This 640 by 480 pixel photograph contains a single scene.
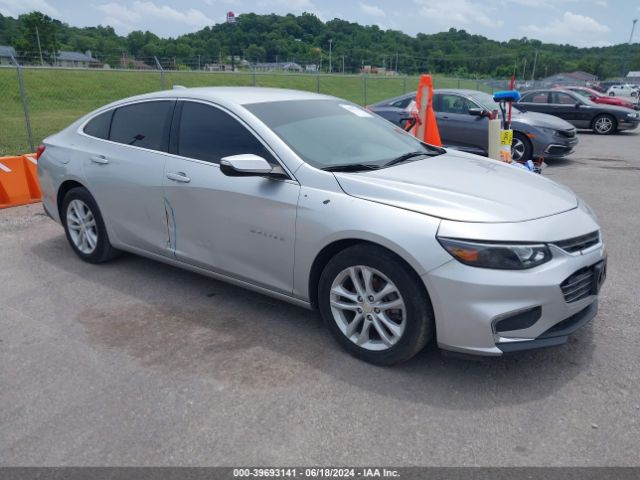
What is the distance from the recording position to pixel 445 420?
2.81 m

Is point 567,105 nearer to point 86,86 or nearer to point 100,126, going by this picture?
point 100,126

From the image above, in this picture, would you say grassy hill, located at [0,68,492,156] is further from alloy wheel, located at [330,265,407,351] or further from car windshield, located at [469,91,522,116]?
alloy wheel, located at [330,265,407,351]

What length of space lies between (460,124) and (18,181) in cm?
804

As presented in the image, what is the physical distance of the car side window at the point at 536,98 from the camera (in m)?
17.5

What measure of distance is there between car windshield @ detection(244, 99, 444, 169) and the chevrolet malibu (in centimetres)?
2

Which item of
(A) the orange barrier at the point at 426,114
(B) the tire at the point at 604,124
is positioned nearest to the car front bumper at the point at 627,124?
(B) the tire at the point at 604,124

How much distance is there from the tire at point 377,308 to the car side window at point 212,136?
3.08 ft

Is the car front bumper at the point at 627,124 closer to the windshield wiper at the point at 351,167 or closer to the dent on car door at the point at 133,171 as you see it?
the windshield wiper at the point at 351,167

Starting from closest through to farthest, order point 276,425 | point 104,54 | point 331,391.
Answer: point 276,425
point 331,391
point 104,54

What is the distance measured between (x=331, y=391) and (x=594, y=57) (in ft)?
363

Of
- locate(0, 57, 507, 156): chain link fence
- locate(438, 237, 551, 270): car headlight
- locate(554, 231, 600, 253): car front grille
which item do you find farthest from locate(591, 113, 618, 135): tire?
locate(438, 237, 551, 270): car headlight

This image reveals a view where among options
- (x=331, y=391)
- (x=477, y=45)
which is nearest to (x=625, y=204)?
(x=331, y=391)

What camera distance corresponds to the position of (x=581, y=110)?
1731 centimetres

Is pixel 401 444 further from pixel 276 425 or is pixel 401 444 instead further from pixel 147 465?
pixel 147 465
